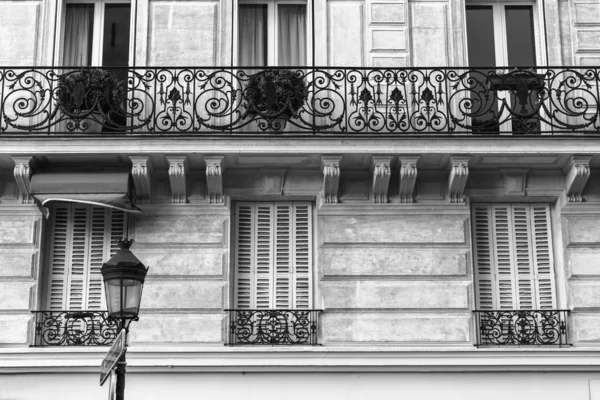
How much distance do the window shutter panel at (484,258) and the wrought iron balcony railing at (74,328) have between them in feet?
15.9

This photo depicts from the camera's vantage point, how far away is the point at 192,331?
15812mm

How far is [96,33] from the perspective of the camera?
17469 mm

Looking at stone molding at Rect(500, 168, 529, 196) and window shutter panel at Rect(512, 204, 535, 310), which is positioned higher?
stone molding at Rect(500, 168, 529, 196)

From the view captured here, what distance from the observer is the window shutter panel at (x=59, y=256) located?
1620 cm

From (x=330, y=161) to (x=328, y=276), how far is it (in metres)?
1.51

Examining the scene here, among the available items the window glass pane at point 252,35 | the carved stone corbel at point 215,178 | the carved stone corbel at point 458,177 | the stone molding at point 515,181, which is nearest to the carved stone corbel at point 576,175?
the stone molding at point 515,181

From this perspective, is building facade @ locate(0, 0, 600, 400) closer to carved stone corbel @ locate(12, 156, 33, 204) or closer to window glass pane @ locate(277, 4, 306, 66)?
carved stone corbel @ locate(12, 156, 33, 204)

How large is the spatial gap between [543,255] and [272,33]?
495 centimetres

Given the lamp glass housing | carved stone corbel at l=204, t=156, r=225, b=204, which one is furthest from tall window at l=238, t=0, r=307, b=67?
the lamp glass housing

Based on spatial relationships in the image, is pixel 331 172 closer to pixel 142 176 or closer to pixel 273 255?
pixel 273 255

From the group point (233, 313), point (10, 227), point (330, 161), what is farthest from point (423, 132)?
point (10, 227)

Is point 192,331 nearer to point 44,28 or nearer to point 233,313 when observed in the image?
point 233,313

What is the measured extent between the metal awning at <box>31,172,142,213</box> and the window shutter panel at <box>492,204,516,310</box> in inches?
192

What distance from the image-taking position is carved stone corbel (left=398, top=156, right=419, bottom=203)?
1611cm
